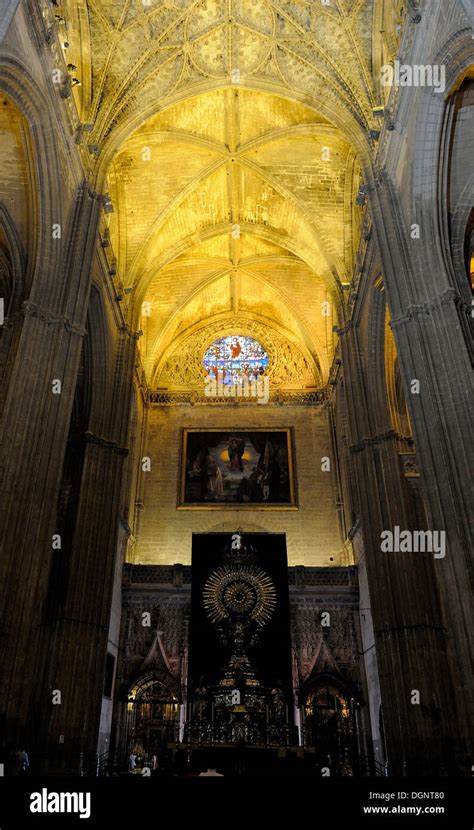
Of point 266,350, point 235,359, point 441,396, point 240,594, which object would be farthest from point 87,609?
point 266,350

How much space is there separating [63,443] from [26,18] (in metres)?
6.84

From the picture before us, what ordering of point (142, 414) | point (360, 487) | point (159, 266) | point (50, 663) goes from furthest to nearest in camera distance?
point (142, 414) → point (159, 266) → point (360, 487) → point (50, 663)

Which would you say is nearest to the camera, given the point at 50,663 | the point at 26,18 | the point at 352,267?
the point at 26,18

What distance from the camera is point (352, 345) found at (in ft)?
49.8

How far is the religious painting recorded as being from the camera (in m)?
18.5

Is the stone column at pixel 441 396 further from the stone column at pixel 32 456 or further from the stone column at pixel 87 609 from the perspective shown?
the stone column at pixel 87 609

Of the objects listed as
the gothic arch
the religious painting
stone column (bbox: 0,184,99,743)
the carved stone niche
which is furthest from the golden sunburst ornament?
the gothic arch

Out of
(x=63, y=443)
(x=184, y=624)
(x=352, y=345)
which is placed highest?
(x=352, y=345)

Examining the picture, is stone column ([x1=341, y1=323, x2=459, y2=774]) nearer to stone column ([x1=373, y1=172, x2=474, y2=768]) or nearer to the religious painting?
stone column ([x1=373, y1=172, x2=474, y2=768])

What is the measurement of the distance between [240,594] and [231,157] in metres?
12.3

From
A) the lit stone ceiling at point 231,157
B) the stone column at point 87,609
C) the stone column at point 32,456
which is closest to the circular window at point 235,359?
the lit stone ceiling at point 231,157

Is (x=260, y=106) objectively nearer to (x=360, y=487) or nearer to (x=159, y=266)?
(x=159, y=266)

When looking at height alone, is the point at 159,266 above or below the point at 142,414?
above

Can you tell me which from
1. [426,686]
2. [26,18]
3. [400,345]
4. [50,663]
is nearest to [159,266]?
[26,18]
